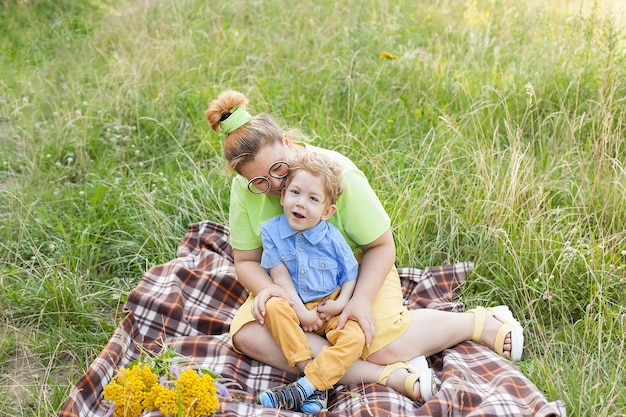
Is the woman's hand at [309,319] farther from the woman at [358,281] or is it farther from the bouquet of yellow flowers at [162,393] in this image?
the bouquet of yellow flowers at [162,393]

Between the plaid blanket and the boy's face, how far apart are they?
0.68 metres

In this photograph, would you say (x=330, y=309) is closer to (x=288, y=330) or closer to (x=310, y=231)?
(x=288, y=330)

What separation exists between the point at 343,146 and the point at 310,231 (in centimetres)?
134

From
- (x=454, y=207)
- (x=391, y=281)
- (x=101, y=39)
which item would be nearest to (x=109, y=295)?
(x=391, y=281)

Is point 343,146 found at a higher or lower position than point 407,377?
higher

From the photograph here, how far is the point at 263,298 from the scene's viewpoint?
2873mm

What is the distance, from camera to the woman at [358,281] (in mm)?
2871

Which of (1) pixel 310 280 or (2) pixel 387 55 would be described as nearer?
(1) pixel 310 280

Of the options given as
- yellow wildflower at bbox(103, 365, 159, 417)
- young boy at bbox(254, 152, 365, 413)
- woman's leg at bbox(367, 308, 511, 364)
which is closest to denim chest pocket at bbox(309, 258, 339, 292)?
young boy at bbox(254, 152, 365, 413)

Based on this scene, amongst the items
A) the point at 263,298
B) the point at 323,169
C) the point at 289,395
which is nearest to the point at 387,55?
the point at 323,169

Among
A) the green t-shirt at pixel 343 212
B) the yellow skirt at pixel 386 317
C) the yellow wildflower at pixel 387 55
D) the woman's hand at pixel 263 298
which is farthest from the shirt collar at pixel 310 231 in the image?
the yellow wildflower at pixel 387 55

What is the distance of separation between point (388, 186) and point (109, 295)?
1.63 m

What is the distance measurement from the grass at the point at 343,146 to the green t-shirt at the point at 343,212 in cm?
33

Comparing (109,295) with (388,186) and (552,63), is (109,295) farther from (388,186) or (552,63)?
(552,63)
